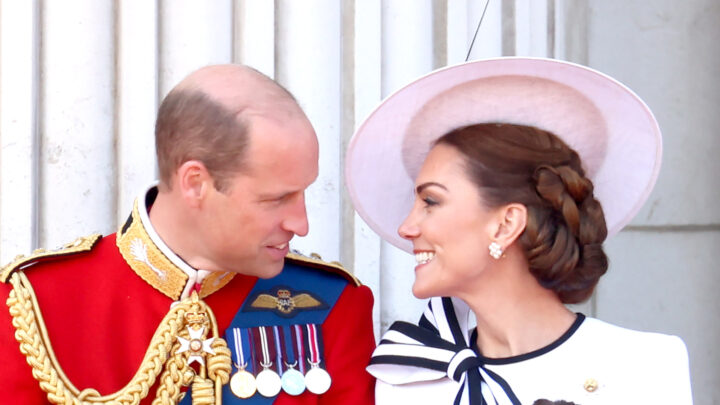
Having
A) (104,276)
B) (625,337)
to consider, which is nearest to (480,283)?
(625,337)

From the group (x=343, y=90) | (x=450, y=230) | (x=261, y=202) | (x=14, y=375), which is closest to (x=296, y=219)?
(x=261, y=202)

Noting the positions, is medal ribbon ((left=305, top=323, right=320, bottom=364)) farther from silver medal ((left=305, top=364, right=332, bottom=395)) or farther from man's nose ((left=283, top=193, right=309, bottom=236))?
man's nose ((left=283, top=193, right=309, bottom=236))

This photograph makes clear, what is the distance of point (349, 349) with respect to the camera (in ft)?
8.31

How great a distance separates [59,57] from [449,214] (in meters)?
1.23

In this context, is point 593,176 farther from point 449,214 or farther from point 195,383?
point 195,383

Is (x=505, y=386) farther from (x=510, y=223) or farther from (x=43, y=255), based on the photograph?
(x=43, y=255)

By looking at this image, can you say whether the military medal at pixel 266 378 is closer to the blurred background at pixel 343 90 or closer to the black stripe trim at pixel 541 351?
the black stripe trim at pixel 541 351

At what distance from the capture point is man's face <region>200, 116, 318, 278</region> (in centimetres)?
237

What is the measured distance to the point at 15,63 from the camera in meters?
2.96

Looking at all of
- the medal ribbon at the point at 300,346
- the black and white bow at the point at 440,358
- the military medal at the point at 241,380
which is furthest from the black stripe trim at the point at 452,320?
the military medal at the point at 241,380

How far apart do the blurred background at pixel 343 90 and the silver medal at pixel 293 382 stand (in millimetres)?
909

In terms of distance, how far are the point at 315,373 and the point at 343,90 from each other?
127 cm

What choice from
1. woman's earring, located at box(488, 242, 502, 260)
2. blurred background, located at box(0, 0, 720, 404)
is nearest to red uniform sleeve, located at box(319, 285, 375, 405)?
woman's earring, located at box(488, 242, 502, 260)

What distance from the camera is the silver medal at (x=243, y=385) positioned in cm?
239
